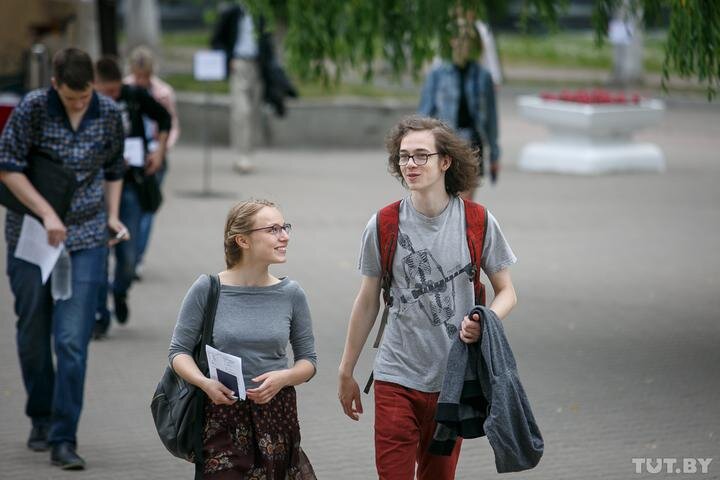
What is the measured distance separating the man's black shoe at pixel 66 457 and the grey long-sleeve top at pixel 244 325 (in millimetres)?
1926

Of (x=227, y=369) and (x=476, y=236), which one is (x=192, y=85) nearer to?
(x=476, y=236)

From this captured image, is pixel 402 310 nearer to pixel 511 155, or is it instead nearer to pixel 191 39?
pixel 511 155

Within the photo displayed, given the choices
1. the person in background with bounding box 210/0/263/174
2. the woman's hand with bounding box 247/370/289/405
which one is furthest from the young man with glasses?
the person in background with bounding box 210/0/263/174

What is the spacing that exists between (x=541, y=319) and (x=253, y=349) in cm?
553

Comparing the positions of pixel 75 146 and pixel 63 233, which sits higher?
pixel 75 146

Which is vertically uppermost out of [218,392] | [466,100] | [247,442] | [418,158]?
[418,158]

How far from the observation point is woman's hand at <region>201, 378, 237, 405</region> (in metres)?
4.69

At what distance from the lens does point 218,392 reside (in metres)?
4.69

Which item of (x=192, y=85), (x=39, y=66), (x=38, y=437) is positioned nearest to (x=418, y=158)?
(x=38, y=437)

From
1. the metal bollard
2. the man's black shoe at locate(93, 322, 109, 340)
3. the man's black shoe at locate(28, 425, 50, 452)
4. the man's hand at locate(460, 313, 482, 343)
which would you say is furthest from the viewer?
the metal bollard

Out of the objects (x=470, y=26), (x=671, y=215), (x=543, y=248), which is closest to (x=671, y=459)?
(x=470, y=26)

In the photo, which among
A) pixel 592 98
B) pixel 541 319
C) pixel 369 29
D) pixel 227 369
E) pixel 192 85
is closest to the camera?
pixel 227 369

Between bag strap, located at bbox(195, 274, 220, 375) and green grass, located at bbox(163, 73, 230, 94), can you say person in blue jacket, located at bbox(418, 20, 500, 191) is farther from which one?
green grass, located at bbox(163, 73, 230, 94)

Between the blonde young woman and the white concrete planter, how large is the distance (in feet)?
47.2
